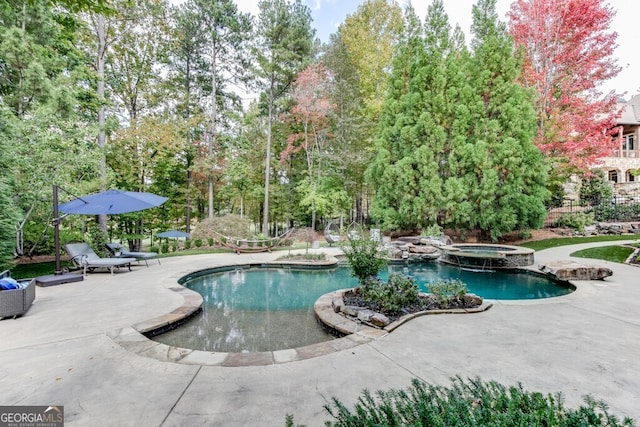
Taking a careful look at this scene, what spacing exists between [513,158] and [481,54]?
173 inches

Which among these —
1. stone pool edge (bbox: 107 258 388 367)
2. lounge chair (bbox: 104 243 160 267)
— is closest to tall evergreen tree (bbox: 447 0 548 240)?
stone pool edge (bbox: 107 258 388 367)

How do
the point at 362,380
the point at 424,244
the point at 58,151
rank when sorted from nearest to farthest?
the point at 362,380 → the point at 58,151 → the point at 424,244

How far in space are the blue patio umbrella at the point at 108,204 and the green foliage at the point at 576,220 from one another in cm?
1557

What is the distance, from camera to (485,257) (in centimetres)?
768

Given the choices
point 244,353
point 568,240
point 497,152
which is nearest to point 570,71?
point 497,152

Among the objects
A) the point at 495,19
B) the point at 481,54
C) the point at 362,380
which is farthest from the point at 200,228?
the point at 495,19

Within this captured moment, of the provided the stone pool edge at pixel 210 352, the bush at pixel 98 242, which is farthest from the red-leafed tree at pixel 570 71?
the bush at pixel 98 242

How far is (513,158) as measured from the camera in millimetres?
10586

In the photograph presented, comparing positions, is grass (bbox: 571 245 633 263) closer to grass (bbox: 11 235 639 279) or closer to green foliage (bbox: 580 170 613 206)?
grass (bbox: 11 235 639 279)

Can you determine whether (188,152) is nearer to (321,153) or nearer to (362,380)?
(321,153)

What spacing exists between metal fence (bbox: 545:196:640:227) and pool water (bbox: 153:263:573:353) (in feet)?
27.2

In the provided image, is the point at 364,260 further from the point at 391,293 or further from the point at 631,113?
the point at 631,113

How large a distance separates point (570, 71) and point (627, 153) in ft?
45.3

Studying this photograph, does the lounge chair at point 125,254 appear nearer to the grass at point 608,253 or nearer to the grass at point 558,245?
the grass at point 558,245
